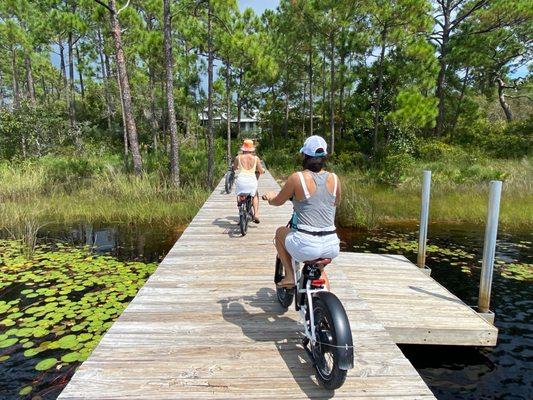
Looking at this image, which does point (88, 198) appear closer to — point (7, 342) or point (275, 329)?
point (7, 342)

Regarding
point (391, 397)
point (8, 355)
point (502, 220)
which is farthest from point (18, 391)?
point (502, 220)

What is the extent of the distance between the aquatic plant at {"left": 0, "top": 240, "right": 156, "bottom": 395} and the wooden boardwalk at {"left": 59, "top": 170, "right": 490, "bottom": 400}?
105 centimetres

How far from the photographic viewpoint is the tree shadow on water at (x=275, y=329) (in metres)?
2.58

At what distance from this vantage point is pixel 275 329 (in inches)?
129

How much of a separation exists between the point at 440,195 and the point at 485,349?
28.3 feet

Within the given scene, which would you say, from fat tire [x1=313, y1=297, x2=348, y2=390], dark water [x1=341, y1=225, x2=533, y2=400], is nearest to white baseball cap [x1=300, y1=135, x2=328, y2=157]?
fat tire [x1=313, y1=297, x2=348, y2=390]

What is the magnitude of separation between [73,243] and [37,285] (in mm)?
2490

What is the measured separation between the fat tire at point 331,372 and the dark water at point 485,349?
82.3 inches

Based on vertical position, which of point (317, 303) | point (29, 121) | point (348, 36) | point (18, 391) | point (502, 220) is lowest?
point (18, 391)

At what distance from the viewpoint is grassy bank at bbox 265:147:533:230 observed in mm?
10164

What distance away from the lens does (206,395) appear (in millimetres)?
2424

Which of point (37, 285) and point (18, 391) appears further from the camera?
point (37, 285)

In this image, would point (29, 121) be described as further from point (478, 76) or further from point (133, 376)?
point (478, 76)

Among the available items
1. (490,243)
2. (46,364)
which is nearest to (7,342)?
(46,364)
